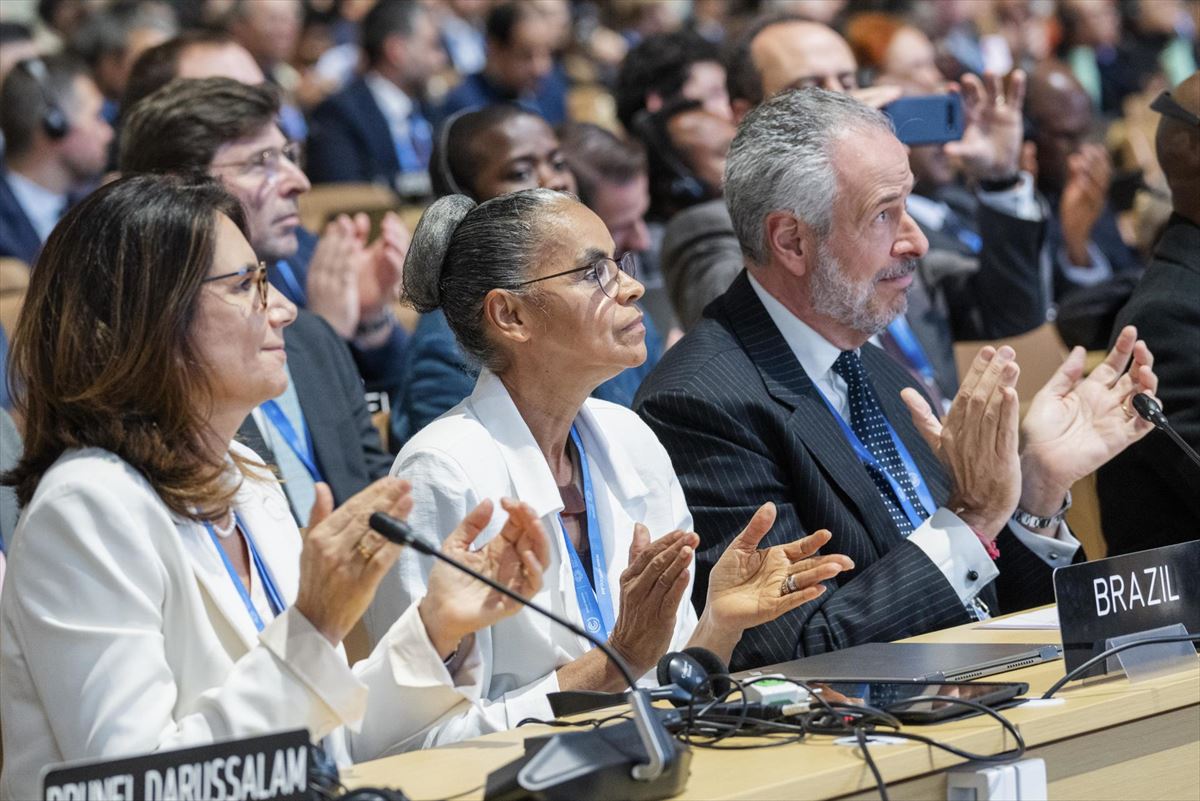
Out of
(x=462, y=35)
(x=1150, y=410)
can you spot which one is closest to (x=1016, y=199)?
(x=1150, y=410)

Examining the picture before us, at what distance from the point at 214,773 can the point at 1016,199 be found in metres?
3.11

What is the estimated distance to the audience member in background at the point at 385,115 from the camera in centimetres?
742

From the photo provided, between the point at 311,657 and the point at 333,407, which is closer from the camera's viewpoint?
the point at 311,657

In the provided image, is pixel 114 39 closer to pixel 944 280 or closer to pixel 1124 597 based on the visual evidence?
pixel 944 280

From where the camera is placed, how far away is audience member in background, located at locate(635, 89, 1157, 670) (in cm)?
251

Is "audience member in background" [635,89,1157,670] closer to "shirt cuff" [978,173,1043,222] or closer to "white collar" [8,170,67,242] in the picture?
"shirt cuff" [978,173,1043,222]

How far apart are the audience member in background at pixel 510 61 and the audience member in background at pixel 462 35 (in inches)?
40.8

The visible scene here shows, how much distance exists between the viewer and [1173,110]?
315 cm

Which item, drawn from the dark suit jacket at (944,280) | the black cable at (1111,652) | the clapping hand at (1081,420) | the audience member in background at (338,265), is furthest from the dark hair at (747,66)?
the black cable at (1111,652)

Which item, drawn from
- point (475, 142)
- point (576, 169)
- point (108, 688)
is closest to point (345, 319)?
point (475, 142)

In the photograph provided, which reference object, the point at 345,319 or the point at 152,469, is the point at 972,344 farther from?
the point at 152,469

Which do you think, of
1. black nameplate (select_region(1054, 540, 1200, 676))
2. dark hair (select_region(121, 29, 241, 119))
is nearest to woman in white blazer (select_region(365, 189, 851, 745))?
black nameplate (select_region(1054, 540, 1200, 676))

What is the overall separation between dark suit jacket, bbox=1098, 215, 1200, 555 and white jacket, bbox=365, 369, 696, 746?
1.03 meters

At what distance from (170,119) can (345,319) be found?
63cm
